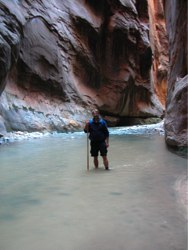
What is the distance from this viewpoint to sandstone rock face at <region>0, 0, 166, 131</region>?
56.2 ft

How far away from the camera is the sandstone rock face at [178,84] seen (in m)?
9.13

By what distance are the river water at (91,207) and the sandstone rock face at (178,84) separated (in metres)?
1.93

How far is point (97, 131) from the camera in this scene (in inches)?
289

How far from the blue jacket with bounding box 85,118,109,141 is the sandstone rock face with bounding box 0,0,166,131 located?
812 centimetres

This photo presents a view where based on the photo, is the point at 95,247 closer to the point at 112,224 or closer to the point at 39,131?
the point at 112,224

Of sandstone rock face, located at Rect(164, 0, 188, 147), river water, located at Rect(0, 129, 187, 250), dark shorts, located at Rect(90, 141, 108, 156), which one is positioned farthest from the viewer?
sandstone rock face, located at Rect(164, 0, 188, 147)

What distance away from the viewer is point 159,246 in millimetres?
3000

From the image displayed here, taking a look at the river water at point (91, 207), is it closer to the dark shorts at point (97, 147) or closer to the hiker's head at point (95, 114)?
the dark shorts at point (97, 147)

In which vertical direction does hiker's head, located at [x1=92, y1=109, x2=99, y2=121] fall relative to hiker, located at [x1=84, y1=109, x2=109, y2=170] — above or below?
above

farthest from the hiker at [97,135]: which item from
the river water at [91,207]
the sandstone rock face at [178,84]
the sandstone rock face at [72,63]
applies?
the sandstone rock face at [72,63]

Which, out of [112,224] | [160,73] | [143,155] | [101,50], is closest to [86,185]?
[112,224]

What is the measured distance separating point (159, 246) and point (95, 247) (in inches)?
23.7

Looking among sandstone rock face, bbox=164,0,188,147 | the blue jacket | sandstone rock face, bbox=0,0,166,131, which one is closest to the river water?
the blue jacket

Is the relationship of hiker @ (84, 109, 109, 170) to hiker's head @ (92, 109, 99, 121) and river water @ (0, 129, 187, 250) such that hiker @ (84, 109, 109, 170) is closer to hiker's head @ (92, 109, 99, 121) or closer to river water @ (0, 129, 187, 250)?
hiker's head @ (92, 109, 99, 121)
